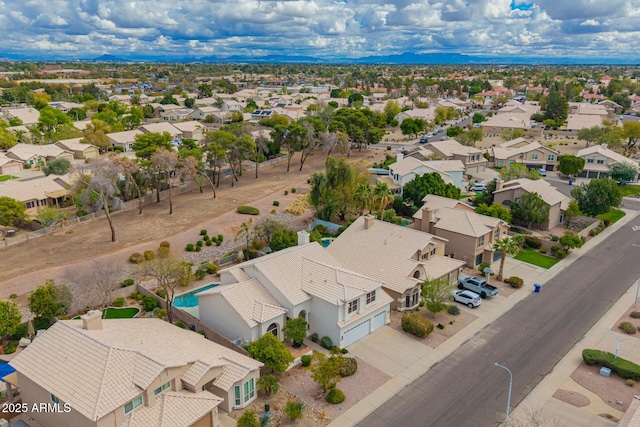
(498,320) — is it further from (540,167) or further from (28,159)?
(28,159)

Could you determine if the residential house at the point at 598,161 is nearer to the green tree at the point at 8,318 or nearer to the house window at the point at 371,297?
the house window at the point at 371,297

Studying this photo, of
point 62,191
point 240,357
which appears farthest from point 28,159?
point 240,357

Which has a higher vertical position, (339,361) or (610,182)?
(610,182)

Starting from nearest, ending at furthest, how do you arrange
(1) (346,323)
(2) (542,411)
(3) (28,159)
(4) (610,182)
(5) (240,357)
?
(2) (542,411) → (5) (240,357) → (1) (346,323) → (4) (610,182) → (3) (28,159)

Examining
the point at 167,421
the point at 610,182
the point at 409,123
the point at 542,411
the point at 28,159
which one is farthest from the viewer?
the point at 409,123

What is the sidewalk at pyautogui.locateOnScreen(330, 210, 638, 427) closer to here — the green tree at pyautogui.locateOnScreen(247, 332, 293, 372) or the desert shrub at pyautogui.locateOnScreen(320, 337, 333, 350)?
the desert shrub at pyautogui.locateOnScreen(320, 337, 333, 350)

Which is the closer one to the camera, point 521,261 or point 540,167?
point 521,261
